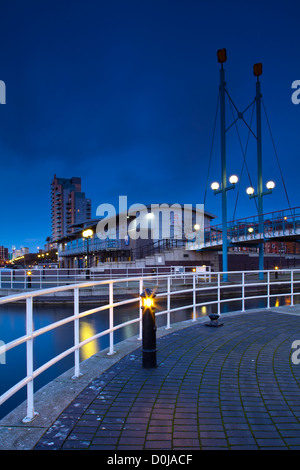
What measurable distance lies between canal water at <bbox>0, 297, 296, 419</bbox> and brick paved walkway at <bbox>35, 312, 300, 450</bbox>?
157cm

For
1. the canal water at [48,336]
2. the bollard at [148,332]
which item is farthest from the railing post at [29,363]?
the canal water at [48,336]

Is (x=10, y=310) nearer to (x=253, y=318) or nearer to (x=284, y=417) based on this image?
(x=253, y=318)

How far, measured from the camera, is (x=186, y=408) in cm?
298

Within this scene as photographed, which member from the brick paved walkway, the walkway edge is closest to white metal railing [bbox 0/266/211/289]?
the walkway edge

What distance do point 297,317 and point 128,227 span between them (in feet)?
97.2

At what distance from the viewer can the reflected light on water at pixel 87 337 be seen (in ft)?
26.9

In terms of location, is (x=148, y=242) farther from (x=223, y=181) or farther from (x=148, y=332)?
(x=148, y=332)

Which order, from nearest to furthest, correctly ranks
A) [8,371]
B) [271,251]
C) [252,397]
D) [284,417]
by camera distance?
[284,417], [252,397], [8,371], [271,251]

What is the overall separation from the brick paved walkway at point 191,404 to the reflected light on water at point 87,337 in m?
3.90

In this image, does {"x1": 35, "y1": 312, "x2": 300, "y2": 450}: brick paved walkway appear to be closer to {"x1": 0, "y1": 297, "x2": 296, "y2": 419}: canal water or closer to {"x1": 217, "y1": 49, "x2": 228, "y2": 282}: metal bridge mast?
{"x1": 0, "y1": 297, "x2": 296, "y2": 419}: canal water

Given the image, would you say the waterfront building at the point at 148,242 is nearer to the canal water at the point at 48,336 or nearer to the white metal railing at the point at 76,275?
the white metal railing at the point at 76,275

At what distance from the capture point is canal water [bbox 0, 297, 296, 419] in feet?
22.4

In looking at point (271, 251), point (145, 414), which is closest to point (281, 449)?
point (145, 414)

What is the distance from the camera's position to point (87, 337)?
9.76 metres
